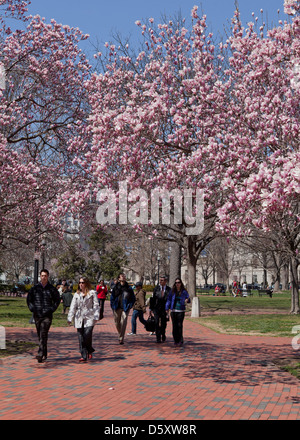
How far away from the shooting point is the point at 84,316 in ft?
38.8

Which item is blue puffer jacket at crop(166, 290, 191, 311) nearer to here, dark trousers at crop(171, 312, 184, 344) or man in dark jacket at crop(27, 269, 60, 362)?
dark trousers at crop(171, 312, 184, 344)

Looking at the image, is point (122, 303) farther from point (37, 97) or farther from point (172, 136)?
point (37, 97)

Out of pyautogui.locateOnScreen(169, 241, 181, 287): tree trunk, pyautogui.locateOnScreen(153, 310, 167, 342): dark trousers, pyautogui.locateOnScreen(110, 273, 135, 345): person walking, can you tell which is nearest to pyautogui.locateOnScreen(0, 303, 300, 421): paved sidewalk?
pyautogui.locateOnScreen(153, 310, 167, 342): dark trousers

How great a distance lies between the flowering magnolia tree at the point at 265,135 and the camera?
341 inches

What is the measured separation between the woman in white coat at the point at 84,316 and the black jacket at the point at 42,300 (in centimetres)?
47

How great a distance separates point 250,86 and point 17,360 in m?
8.67

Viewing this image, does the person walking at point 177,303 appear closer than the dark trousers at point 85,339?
No

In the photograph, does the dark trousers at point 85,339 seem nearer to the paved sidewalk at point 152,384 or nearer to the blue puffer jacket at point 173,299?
the paved sidewalk at point 152,384

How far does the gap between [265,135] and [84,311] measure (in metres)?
5.32

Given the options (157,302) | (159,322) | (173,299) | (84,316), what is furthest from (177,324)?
(84,316)

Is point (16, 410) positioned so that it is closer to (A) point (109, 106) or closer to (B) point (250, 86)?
(B) point (250, 86)

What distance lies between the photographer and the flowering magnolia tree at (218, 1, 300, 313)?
866cm

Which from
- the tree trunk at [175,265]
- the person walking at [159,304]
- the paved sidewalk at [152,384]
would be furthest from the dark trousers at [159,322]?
the tree trunk at [175,265]
